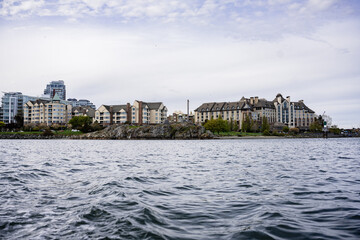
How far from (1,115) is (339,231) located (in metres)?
227

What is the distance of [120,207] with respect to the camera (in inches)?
367

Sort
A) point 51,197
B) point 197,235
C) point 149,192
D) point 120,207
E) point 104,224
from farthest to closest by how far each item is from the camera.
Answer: point 149,192
point 51,197
point 120,207
point 104,224
point 197,235

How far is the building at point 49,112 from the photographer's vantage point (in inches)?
6275

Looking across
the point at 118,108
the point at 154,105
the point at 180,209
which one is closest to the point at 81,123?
the point at 118,108

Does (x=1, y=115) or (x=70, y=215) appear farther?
(x=1, y=115)

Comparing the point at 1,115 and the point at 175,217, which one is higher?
the point at 1,115

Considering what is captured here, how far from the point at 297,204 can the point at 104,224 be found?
21.2 feet

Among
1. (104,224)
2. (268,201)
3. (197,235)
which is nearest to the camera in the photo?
(197,235)

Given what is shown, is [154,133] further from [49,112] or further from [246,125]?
[49,112]

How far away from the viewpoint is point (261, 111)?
176000 millimetres

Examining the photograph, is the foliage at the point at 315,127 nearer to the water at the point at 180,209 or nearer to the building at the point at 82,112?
the building at the point at 82,112

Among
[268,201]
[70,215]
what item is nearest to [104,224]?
[70,215]

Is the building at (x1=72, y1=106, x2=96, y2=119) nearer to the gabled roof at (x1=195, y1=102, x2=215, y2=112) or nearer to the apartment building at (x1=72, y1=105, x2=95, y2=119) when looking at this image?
the apartment building at (x1=72, y1=105, x2=95, y2=119)

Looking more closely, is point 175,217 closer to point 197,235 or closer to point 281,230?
point 197,235
